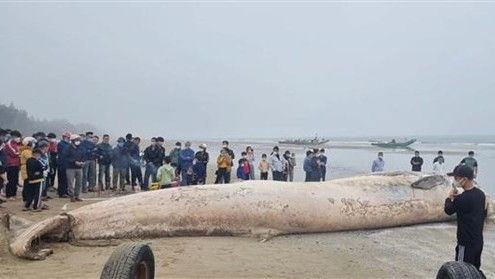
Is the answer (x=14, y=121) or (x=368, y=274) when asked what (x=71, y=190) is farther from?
(x=14, y=121)

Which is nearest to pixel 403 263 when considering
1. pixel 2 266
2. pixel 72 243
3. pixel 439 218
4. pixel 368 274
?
pixel 368 274

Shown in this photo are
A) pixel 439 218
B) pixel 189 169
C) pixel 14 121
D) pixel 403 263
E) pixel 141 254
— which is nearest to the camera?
pixel 141 254

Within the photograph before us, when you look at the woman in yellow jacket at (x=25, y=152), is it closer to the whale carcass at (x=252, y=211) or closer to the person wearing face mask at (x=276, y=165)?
the whale carcass at (x=252, y=211)

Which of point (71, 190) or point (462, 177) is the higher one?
point (462, 177)

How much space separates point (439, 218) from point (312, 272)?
16.6ft

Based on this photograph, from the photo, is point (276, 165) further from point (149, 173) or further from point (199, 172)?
point (149, 173)

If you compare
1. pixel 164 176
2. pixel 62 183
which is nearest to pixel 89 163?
pixel 62 183

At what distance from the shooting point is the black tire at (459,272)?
12.1 ft

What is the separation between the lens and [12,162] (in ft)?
39.8

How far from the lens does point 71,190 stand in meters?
12.4

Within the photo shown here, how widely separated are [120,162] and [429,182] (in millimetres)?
9244

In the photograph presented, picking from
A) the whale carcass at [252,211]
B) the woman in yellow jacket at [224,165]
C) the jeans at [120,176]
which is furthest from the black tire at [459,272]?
the jeans at [120,176]

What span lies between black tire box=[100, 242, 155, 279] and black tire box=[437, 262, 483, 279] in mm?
2579

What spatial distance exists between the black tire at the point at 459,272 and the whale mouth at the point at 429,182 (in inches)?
264
